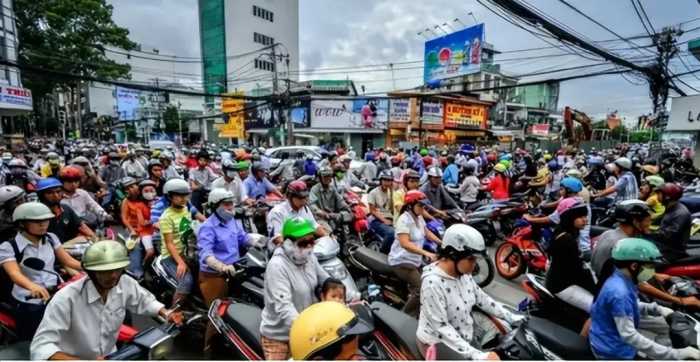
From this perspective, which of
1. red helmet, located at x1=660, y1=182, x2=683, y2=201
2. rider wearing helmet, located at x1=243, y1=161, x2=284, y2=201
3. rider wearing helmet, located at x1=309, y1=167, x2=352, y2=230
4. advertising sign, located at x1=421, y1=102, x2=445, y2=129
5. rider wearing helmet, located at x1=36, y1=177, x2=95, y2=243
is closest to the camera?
rider wearing helmet, located at x1=36, y1=177, x2=95, y2=243

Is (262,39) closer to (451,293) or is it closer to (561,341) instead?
(451,293)

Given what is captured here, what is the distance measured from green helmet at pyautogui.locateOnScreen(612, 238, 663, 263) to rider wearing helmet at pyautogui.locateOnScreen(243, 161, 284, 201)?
5.75 meters

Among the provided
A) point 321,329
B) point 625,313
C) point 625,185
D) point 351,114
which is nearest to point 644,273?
point 625,313

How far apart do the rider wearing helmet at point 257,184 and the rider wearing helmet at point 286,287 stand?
176 inches

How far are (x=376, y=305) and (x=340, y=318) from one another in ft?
4.65

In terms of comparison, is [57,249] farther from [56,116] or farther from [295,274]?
[56,116]

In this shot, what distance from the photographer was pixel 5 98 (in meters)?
16.9

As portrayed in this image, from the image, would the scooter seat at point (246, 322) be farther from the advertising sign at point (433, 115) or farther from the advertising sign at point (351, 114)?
the advertising sign at point (433, 115)

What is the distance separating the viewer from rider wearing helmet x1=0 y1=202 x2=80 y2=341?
8.95 ft

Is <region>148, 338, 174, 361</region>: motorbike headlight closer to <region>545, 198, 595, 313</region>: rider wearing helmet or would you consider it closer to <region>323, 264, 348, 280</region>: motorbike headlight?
Result: <region>323, 264, 348, 280</region>: motorbike headlight

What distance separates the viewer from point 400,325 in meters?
2.89

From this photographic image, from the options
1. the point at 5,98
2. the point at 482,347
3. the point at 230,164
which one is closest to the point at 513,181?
the point at 230,164

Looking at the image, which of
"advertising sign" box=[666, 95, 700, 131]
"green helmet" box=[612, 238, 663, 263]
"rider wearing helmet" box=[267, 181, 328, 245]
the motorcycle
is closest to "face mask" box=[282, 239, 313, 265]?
the motorcycle

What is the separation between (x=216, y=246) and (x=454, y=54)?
31.8 metres
